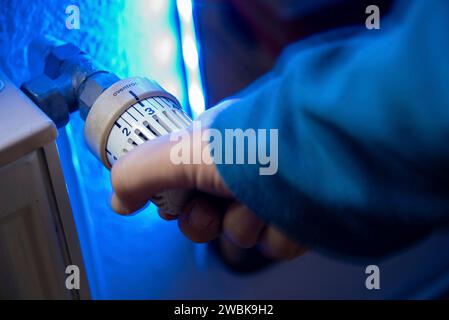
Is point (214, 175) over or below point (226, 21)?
below

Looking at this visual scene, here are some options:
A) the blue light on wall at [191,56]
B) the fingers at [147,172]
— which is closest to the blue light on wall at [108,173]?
the blue light on wall at [191,56]

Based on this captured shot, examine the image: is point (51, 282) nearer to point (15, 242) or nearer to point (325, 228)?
point (15, 242)

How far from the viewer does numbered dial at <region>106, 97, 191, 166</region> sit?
1.22 ft

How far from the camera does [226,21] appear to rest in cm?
51

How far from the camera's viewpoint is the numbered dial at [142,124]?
1.22 ft

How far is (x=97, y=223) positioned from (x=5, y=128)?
190 mm

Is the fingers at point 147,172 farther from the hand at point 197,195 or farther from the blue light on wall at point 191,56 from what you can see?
the blue light on wall at point 191,56

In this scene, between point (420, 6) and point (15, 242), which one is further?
point (15, 242)

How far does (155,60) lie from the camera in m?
0.50

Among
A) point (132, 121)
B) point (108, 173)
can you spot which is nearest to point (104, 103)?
point (132, 121)

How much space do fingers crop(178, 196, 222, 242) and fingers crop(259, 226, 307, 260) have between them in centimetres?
3

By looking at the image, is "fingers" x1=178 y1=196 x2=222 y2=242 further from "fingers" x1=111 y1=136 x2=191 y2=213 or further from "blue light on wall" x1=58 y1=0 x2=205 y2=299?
"blue light on wall" x1=58 y1=0 x2=205 y2=299
